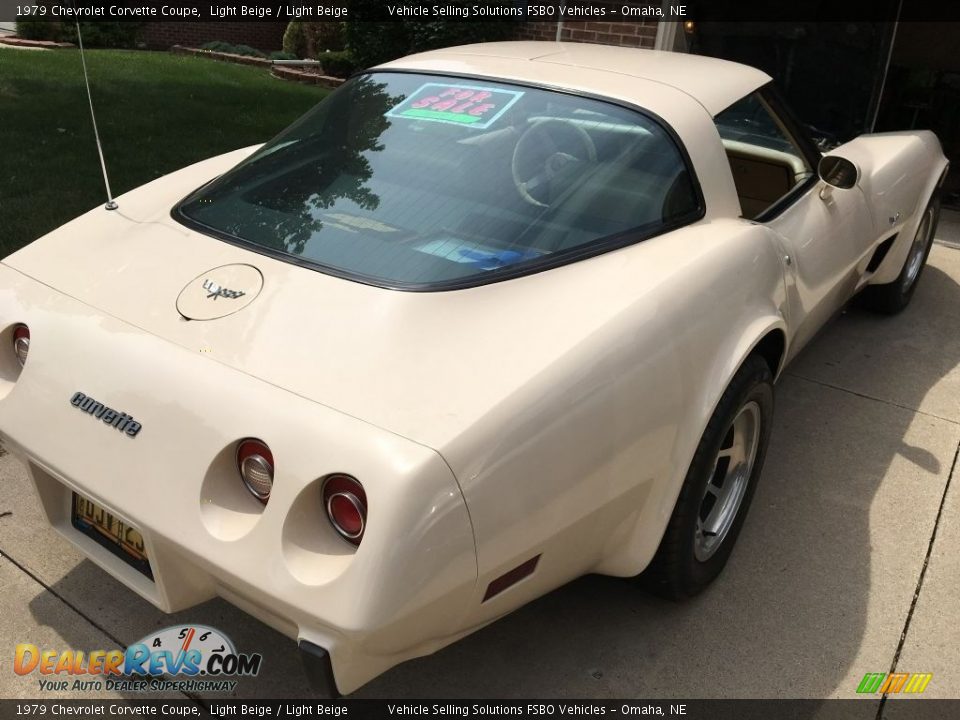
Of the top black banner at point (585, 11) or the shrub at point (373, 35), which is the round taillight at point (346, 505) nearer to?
the top black banner at point (585, 11)

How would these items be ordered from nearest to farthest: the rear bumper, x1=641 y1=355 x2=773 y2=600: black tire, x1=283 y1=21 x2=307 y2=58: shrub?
1. the rear bumper
2. x1=641 y1=355 x2=773 y2=600: black tire
3. x1=283 y1=21 x2=307 y2=58: shrub

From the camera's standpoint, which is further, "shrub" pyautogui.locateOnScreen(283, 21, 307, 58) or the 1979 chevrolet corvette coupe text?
Result: "shrub" pyautogui.locateOnScreen(283, 21, 307, 58)

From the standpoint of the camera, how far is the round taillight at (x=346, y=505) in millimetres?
1563

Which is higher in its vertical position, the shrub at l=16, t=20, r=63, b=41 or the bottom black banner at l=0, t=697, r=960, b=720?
the bottom black banner at l=0, t=697, r=960, b=720

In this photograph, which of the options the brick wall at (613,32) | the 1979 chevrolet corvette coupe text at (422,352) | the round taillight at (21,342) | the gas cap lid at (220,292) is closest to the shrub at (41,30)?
the brick wall at (613,32)

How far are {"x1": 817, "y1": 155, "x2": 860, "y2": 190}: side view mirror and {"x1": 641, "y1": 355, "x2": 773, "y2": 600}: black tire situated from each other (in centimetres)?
96

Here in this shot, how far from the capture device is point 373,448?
1.55 metres

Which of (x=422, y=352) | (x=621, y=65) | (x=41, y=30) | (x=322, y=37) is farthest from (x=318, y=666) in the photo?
(x=41, y=30)

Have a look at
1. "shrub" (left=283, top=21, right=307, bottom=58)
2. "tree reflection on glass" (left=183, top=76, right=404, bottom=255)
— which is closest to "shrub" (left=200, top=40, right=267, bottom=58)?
"shrub" (left=283, top=21, right=307, bottom=58)

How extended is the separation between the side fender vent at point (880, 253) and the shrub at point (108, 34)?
12327 millimetres

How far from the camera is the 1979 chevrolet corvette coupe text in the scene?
5.22 feet

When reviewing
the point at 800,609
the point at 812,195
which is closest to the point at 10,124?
the point at 812,195

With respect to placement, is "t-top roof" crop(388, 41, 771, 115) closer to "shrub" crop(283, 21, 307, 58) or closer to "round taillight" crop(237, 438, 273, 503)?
"round taillight" crop(237, 438, 273, 503)

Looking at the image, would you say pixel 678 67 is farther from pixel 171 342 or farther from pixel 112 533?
pixel 112 533
